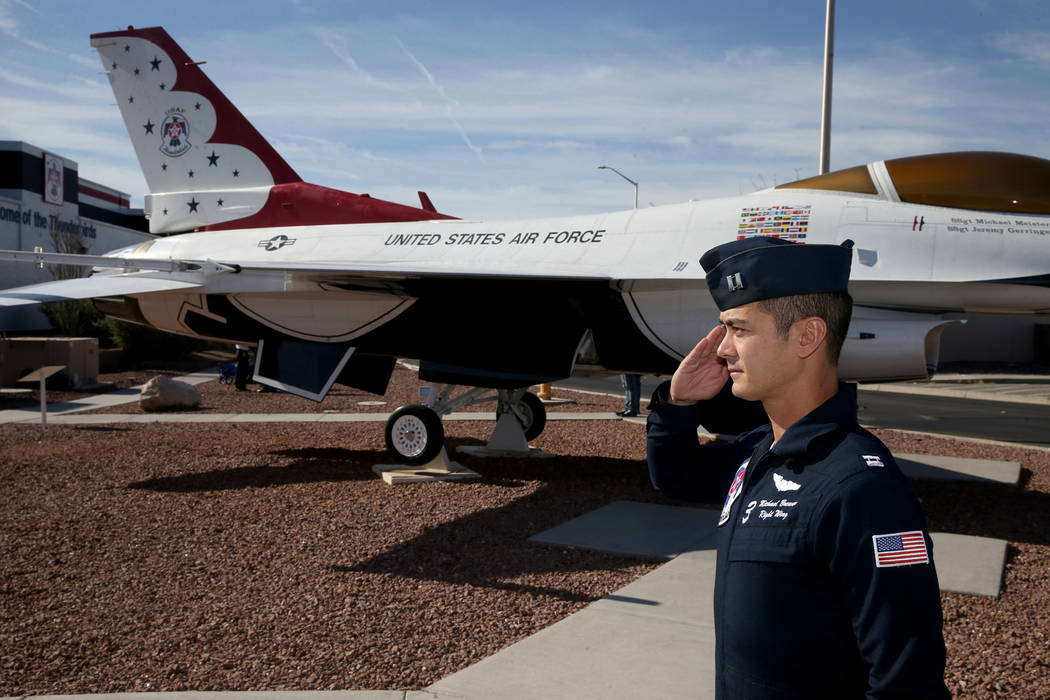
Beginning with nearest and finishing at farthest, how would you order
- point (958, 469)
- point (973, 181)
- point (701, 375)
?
1. point (701, 375)
2. point (973, 181)
3. point (958, 469)

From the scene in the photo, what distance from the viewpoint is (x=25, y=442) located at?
456 inches

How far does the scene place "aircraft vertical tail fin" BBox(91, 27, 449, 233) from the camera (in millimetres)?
11344

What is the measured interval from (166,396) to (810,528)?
50.2 ft

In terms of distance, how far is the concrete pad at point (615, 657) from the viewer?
391 centimetres

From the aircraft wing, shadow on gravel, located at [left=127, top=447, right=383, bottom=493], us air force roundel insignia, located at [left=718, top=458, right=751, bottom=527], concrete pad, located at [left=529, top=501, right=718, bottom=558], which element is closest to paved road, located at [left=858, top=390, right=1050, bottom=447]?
concrete pad, located at [left=529, top=501, right=718, bottom=558]

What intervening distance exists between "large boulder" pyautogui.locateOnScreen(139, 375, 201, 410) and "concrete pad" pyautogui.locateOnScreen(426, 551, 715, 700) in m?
12.2

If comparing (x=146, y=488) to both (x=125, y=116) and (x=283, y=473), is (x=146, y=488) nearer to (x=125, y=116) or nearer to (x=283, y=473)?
(x=283, y=473)

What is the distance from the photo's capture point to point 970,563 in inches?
238

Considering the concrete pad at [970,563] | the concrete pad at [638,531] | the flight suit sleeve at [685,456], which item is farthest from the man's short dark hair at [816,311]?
the concrete pad at [638,531]

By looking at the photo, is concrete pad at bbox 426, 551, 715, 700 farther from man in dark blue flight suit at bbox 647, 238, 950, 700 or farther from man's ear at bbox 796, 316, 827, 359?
man's ear at bbox 796, 316, 827, 359

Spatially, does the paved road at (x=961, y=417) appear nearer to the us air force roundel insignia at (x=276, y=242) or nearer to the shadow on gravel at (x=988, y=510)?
the shadow on gravel at (x=988, y=510)

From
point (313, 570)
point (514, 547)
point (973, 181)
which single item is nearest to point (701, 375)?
point (313, 570)

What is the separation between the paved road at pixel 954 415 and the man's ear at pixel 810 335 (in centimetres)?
1321

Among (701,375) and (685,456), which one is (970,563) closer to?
(685,456)
